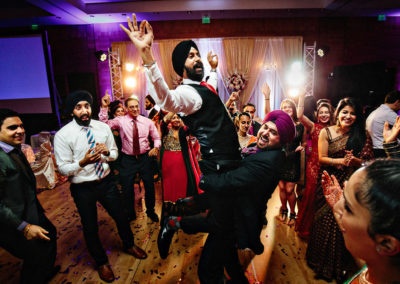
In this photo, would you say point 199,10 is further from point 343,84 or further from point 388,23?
point 388,23

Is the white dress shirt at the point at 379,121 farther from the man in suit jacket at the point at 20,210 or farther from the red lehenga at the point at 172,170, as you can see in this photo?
the man in suit jacket at the point at 20,210

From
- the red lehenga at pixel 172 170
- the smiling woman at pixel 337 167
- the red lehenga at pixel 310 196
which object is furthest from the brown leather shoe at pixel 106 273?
the red lehenga at pixel 310 196

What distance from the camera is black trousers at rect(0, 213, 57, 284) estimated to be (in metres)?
1.67

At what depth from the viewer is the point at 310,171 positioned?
263 centimetres

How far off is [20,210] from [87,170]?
0.54m

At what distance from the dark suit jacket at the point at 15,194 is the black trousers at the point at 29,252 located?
9cm

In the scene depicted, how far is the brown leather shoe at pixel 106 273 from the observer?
209 cm

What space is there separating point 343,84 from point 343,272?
623 cm

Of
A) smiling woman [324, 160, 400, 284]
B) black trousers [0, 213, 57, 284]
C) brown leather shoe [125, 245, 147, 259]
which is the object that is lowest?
brown leather shoe [125, 245, 147, 259]

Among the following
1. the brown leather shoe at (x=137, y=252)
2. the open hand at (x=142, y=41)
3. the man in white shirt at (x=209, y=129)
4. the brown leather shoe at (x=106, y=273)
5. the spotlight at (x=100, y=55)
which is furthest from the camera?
the spotlight at (x=100, y=55)

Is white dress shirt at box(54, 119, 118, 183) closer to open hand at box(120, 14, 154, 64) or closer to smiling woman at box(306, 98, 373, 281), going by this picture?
open hand at box(120, 14, 154, 64)

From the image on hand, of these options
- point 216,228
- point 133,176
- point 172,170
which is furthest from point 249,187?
point 133,176

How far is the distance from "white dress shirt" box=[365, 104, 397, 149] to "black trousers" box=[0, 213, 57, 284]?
3586mm

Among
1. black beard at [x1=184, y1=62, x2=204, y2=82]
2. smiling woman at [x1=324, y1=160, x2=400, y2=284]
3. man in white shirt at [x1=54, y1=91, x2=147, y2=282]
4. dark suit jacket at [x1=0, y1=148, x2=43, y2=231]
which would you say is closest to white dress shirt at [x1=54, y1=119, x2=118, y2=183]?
man in white shirt at [x1=54, y1=91, x2=147, y2=282]
